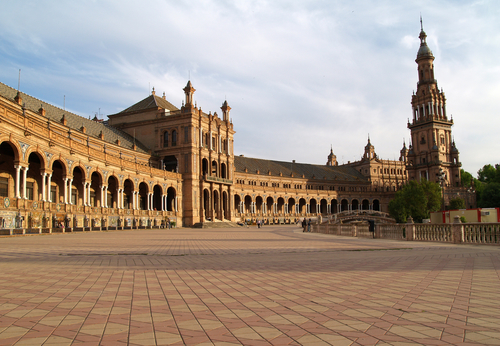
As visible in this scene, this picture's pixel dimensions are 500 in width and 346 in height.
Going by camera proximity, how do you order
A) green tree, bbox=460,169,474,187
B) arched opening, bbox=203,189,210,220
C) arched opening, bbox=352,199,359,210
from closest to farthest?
1. arched opening, bbox=203,189,210,220
2. arched opening, bbox=352,199,359,210
3. green tree, bbox=460,169,474,187

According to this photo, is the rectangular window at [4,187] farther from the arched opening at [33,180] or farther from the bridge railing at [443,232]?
the bridge railing at [443,232]

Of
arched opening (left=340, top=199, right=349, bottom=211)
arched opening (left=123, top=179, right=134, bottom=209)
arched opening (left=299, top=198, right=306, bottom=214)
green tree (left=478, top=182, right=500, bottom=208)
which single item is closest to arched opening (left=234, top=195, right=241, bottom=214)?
arched opening (left=299, top=198, right=306, bottom=214)

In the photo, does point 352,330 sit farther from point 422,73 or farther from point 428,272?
point 422,73

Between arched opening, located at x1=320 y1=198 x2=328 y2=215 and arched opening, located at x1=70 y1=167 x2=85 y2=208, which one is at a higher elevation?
arched opening, located at x1=70 y1=167 x2=85 y2=208

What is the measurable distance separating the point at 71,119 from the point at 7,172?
20.8 meters

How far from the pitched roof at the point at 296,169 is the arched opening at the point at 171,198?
32059mm

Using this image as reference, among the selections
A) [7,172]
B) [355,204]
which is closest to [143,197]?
[7,172]

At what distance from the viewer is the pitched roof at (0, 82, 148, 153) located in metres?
43.7

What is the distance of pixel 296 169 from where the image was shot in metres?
118

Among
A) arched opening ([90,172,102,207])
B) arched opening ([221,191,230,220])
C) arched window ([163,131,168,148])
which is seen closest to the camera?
arched opening ([90,172,102,207])

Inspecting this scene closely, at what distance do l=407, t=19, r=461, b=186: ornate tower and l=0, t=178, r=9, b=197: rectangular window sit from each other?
103m

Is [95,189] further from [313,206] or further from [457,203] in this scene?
[457,203]

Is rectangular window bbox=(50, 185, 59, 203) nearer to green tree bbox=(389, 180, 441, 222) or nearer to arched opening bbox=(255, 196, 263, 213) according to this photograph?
green tree bbox=(389, 180, 441, 222)

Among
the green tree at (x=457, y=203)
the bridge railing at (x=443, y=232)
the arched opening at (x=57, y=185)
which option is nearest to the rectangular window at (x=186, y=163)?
the arched opening at (x=57, y=185)
